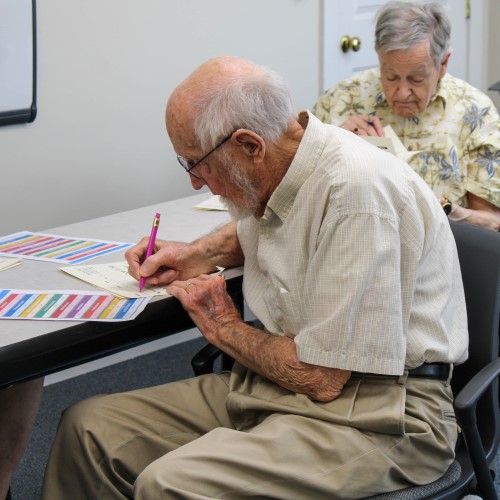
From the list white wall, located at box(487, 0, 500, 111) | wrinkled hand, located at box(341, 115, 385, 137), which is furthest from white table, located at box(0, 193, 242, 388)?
white wall, located at box(487, 0, 500, 111)

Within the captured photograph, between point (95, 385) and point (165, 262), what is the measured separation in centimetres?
139

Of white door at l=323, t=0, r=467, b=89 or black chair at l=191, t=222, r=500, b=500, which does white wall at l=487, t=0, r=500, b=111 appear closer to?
white door at l=323, t=0, r=467, b=89

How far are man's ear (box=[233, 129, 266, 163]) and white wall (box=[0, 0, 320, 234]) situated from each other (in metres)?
1.44

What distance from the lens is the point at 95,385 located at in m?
3.17

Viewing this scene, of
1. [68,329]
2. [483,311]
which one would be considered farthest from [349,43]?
[68,329]

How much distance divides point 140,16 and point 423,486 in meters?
2.11

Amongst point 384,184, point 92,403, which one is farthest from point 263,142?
point 92,403

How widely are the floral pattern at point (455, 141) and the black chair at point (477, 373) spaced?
0.72 m

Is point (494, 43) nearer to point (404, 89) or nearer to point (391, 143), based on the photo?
point (404, 89)

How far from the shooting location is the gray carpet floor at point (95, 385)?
268 centimetres

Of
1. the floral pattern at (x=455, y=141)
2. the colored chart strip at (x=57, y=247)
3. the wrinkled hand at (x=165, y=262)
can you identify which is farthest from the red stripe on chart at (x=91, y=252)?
the floral pattern at (x=455, y=141)

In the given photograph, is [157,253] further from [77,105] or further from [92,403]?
[77,105]

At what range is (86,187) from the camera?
120 inches

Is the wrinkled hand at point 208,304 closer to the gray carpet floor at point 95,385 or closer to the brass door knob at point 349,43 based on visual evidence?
the gray carpet floor at point 95,385
